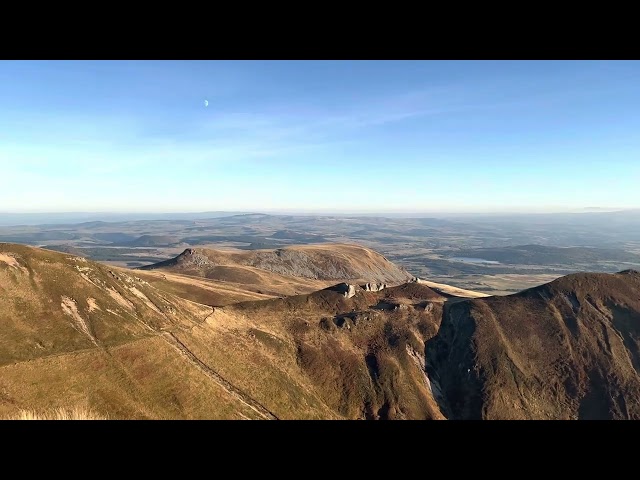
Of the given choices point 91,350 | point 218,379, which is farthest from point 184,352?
point 91,350

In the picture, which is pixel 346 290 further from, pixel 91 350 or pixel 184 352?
pixel 91 350

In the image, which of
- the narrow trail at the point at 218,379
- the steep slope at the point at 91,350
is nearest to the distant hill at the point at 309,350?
the steep slope at the point at 91,350

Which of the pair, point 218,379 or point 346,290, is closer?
point 218,379

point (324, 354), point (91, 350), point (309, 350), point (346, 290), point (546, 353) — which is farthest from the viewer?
point (346, 290)

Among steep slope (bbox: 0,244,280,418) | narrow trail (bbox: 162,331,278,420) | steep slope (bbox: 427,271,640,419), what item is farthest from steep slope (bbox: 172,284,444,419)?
steep slope (bbox: 427,271,640,419)

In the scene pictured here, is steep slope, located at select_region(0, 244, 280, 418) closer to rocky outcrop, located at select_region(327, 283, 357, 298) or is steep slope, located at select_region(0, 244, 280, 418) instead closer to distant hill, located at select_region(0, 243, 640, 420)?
distant hill, located at select_region(0, 243, 640, 420)
